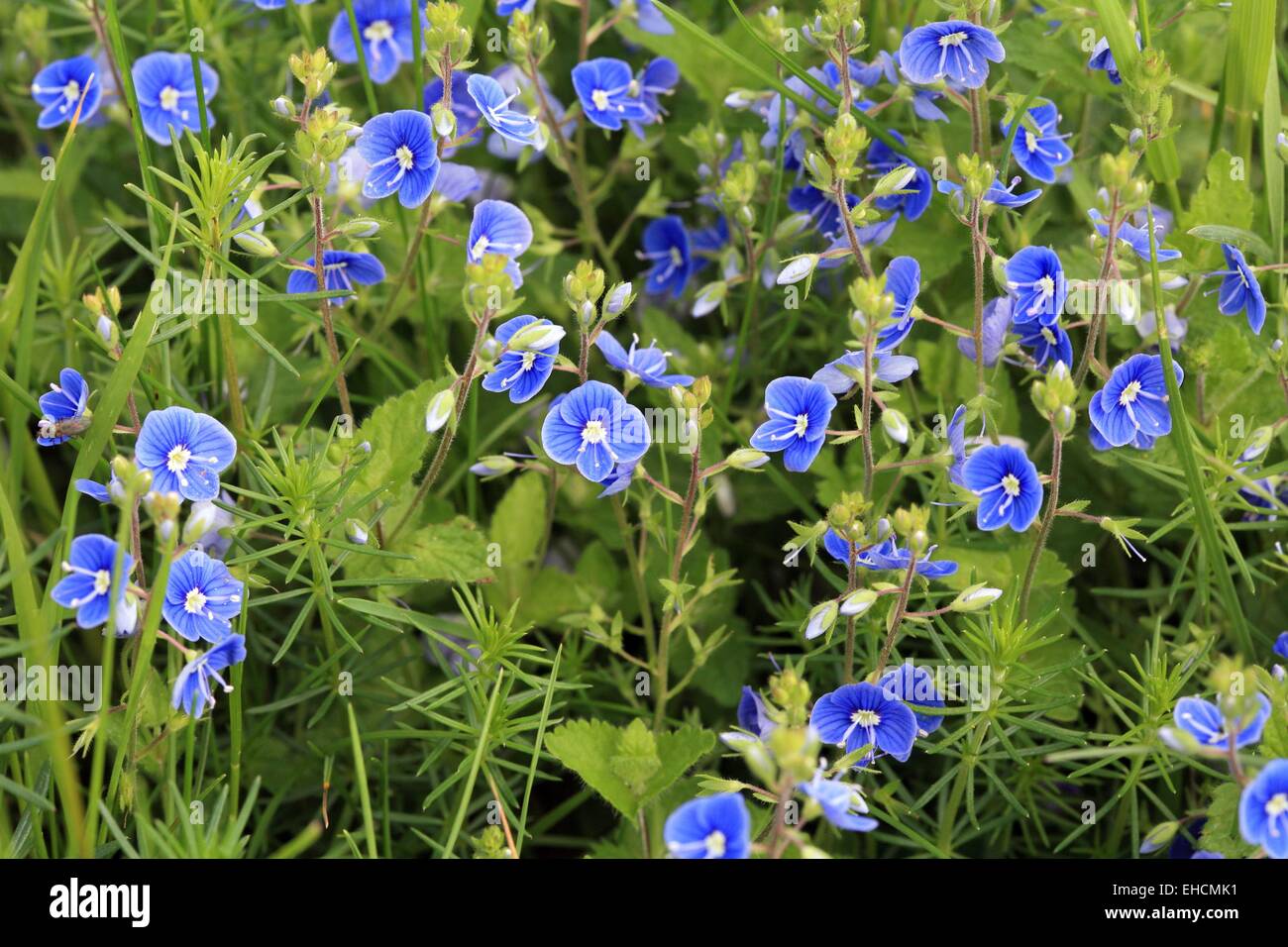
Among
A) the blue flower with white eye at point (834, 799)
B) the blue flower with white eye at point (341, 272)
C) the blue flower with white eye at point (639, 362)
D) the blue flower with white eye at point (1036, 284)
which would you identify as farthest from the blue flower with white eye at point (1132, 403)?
the blue flower with white eye at point (341, 272)

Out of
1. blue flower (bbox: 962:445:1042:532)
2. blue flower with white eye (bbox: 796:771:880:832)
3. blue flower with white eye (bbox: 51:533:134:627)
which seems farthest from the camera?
blue flower (bbox: 962:445:1042:532)

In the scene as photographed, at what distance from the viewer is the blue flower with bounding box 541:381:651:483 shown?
6.87 feet

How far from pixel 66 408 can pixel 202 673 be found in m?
0.53

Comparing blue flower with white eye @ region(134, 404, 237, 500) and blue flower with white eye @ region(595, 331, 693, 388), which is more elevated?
blue flower with white eye @ region(595, 331, 693, 388)

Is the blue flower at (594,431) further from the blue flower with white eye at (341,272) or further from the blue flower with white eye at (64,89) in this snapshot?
the blue flower with white eye at (64,89)

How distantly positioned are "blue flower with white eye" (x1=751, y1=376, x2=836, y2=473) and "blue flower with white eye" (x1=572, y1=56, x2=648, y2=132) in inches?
33.8

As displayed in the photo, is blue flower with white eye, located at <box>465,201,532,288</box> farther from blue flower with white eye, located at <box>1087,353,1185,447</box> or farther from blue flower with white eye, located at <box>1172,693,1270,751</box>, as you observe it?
blue flower with white eye, located at <box>1172,693,1270,751</box>

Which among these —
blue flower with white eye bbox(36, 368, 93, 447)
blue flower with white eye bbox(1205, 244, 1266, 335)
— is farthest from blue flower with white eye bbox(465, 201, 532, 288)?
→ blue flower with white eye bbox(1205, 244, 1266, 335)

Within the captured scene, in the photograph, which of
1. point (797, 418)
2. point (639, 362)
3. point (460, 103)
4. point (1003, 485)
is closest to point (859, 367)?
point (797, 418)

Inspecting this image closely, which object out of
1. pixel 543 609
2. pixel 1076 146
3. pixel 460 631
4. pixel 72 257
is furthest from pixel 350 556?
pixel 1076 146

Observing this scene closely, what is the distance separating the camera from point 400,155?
2.25m

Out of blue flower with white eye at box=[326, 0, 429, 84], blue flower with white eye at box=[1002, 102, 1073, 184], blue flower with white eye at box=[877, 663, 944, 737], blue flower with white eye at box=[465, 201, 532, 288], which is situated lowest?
blue flower with white eye at box=[877, 663, 944, 737]

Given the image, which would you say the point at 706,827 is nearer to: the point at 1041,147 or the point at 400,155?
the point at 400,155

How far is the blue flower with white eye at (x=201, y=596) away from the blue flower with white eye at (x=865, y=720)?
0.88 m
